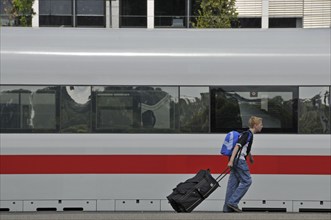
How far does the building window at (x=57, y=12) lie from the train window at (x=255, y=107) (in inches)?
882

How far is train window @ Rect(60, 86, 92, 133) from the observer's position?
12.0 m

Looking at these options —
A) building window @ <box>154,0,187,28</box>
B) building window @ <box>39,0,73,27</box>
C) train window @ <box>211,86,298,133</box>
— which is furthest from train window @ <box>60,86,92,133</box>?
building window @ <box>154,0,187,28</box>

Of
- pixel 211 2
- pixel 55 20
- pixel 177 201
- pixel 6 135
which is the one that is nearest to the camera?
pixel 177 201

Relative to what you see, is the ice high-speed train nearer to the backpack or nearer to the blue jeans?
the blue jeans

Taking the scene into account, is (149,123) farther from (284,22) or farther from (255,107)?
(284,22)

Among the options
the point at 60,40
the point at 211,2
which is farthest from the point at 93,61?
the point at 211,2

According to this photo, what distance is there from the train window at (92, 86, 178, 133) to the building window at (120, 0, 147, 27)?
2204 centimetres

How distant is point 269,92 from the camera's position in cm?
1213

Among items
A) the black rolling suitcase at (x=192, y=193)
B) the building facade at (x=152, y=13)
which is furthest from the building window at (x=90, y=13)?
the black rolling suitcase at (x=192, y=193)

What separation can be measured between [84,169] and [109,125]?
0.84 m

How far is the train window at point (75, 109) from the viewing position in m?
12.0

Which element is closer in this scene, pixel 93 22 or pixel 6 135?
pixel 6 135

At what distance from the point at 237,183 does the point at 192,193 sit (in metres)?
1.04

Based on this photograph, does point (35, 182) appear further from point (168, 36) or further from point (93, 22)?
point (93, 22)
